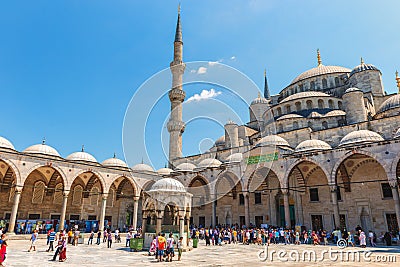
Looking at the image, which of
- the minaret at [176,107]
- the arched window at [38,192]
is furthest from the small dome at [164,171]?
the arched window at [38,192]

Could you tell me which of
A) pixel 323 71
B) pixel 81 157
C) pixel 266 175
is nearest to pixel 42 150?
pixel 81 157

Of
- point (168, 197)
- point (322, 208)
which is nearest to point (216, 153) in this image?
point (322, 208)

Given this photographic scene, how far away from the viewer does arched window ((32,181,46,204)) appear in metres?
20.1

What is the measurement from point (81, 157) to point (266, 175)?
561 inches

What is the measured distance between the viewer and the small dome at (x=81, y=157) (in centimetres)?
2172

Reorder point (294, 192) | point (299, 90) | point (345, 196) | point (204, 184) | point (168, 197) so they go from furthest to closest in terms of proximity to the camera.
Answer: point (299, 90), point (204, 184), point (294, 192), point (345, 196), point (168, 197)

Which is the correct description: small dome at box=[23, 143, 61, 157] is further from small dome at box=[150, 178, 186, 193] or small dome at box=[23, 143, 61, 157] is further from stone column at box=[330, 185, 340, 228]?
stone column at box=[330, 185, 340, 228]

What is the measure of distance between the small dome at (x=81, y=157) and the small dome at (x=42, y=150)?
103cm

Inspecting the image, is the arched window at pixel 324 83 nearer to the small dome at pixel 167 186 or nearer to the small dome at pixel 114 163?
the small dome at pixel 114 163

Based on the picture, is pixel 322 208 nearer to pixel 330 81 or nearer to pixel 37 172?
pixel 330 81

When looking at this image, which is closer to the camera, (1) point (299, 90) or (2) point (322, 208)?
(2) point (322, 208)

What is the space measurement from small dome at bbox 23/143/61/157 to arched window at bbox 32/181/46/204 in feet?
7.23

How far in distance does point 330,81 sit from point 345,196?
13.1m

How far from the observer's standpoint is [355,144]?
15.6 meters
